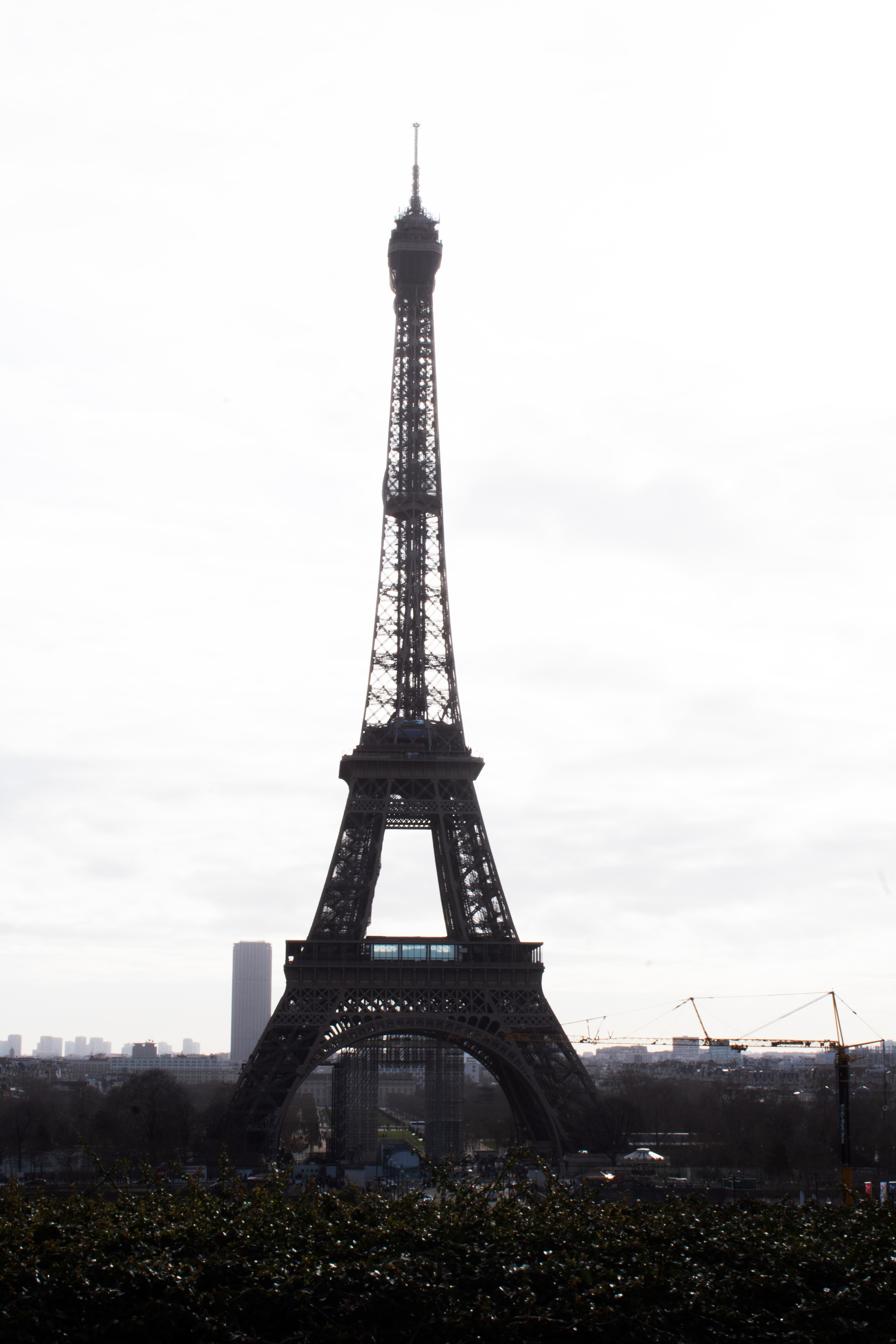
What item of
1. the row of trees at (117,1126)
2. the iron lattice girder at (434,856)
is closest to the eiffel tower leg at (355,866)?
the iron lattice girder at (434,856)

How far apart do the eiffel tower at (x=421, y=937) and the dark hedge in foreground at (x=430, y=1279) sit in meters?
39.7

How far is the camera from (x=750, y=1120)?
8562cm

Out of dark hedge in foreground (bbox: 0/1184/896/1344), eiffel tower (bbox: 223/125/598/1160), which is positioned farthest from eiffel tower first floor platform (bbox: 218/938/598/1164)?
dark hedge in foreground (bbox: 0/1184/896/1344)

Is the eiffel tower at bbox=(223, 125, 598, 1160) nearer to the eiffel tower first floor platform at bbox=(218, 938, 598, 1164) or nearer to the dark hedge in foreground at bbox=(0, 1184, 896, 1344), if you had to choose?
the eiffel tower first floor platform at bbox=(218, 938, 598, 1164)

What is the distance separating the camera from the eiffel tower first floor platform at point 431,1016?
57844mm

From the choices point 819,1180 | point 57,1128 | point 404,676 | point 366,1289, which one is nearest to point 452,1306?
point 366,1289

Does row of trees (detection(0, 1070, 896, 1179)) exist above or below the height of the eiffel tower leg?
below

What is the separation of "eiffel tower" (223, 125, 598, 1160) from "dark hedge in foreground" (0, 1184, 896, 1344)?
3966 cm

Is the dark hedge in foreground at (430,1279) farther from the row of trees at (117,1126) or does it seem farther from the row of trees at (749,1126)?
the row of trees at (117,1126)

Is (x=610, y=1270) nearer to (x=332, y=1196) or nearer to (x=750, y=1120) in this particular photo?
(x=332, y=1196)

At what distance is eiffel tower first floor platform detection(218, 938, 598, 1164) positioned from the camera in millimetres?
57844

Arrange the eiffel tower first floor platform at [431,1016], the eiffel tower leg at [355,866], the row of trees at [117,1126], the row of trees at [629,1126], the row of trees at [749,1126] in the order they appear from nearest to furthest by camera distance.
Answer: the eiffel tower first floor platform at [431,1016], the eiffel tower leg at [355,866], the row of trees at [749,1126], the row of trees at [629,1126], the row of trees at [117,1126]

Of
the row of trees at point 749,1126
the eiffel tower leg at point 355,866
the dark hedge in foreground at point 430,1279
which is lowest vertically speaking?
the row of trees at point 749,1126

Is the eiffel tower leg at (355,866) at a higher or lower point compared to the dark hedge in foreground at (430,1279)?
higher
